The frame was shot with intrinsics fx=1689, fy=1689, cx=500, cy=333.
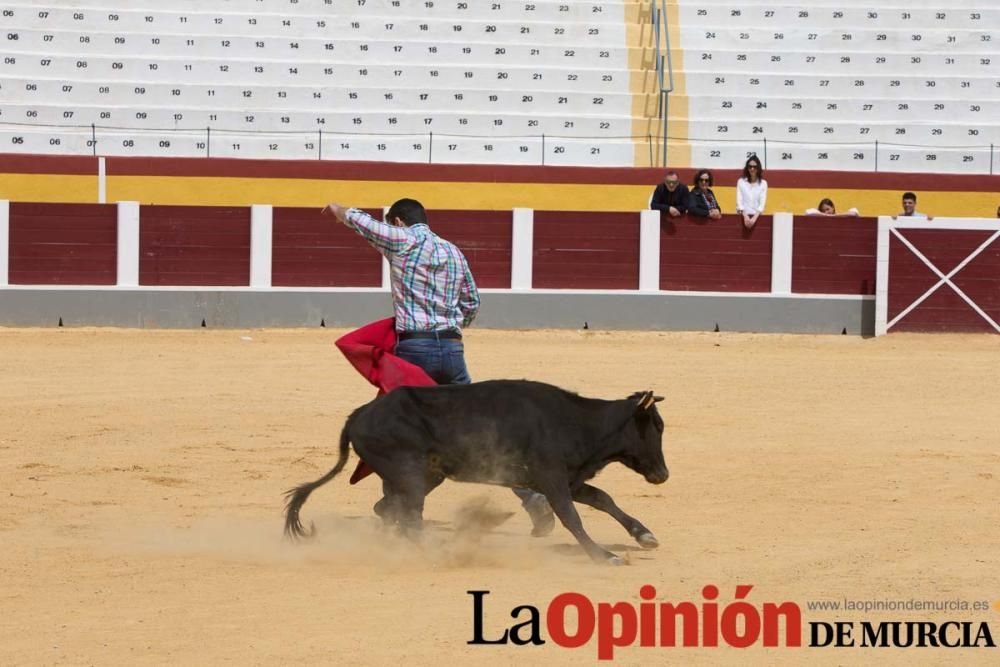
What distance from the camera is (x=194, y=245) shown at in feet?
47.1

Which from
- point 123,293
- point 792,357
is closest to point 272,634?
point 792,357

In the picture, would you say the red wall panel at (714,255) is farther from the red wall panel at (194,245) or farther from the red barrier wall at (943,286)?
the red wall panel at (194,245)

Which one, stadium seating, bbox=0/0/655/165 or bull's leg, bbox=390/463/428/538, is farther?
stadium seating, bbox=0/0/655/165

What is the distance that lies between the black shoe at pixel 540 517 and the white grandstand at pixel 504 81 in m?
12.5

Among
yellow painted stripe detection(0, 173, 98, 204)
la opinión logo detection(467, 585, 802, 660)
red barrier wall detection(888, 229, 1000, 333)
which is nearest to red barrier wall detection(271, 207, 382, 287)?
yellow painted stripe detection(0, 173, 98, 204)

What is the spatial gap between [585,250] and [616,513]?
9.18 metres

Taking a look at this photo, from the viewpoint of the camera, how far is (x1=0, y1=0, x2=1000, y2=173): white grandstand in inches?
727

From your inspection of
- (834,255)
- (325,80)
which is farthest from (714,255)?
(325,80)

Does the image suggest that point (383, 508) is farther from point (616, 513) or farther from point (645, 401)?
point (645, 401)

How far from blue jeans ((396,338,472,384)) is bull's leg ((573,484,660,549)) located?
1.91ft

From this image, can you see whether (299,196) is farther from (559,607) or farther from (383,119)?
(559,607)

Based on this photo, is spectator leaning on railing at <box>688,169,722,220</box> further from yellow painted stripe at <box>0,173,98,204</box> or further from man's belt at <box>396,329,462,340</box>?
man's belt at <box>396,329,462,340</box>

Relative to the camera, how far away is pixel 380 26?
19.8 m

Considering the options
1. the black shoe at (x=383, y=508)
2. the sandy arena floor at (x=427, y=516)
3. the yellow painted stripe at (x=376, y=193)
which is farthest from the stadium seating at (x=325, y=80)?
the black shoe at (x=383, y=508)
